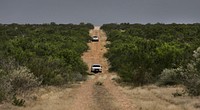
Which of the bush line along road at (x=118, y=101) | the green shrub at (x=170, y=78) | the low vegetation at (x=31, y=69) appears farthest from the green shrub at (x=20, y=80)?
the green shrub at (x=170, y=78)

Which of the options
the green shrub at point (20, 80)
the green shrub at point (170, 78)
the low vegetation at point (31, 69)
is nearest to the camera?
the low vegetation at point (31, 69)

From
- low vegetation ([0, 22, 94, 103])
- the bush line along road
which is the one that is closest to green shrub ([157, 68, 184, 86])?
the bush line along road

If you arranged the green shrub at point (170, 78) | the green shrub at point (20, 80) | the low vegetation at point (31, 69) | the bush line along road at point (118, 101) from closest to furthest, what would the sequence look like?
the bush line along road at point (118, 101) → the low vegetation at point (31, 69) → the green shrub at point (20, 80) → the green shrub at point (170, 78)

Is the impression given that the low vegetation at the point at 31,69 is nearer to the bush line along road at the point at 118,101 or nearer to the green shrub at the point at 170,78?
the bush line along road at the point at 118,101

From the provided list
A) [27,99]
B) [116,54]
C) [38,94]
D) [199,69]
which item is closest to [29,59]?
[38,94]

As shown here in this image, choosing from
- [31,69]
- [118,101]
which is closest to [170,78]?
[118,101]

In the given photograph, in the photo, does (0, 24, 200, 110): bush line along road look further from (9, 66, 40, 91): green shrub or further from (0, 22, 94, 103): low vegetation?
(0, 22, 94, 103): low vegetation

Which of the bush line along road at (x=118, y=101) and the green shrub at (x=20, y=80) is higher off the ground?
the green shrub at (x=20, y=80)

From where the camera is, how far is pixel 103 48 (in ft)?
310

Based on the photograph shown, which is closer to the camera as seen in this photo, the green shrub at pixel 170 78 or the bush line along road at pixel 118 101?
the bush line along road at pixel 118 101

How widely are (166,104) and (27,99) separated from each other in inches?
316

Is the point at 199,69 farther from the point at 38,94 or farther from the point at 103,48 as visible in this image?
the point at 103,48

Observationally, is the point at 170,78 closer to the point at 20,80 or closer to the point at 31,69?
the point at 31,69

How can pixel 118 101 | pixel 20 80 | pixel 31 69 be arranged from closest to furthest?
pixel 118 101, pixel 20 80, pixel 31 69
